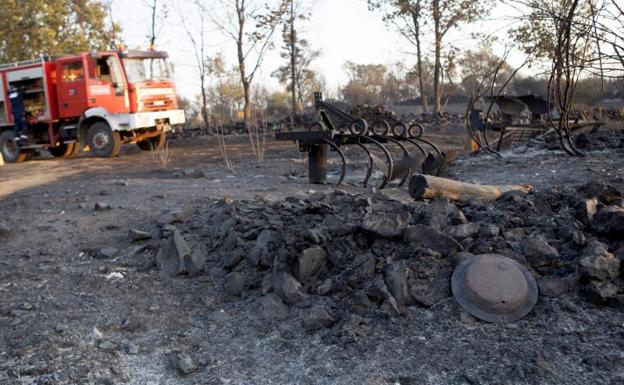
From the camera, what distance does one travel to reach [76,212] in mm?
5730

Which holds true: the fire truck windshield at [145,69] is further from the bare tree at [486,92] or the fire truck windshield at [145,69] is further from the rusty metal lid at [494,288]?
the rusty metal lid at [494,288]

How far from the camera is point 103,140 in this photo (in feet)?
45.1

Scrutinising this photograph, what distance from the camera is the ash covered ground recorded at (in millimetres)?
2814

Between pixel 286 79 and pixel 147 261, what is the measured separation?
2092cm

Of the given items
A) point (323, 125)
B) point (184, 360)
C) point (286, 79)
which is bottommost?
point (184, 360)

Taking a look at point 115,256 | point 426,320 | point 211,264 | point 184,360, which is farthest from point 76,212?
point 426,320

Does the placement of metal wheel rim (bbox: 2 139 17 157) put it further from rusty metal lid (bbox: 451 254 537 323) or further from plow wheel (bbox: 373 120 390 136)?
rusty metal lid (bbox: 451 254 537 323)

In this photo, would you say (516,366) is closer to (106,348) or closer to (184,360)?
(184,360)

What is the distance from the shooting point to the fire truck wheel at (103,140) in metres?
13.6

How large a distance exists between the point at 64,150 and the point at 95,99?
347cm

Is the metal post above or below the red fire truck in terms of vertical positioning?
below

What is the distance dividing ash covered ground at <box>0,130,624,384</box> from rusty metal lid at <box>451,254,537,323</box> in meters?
0.06

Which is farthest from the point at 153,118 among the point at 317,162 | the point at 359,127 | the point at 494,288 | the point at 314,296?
the point at 494,288

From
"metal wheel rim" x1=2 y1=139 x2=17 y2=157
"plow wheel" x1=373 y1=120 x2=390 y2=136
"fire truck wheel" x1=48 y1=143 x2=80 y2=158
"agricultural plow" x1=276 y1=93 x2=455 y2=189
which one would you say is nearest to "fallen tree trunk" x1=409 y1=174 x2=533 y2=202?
"agricultural plow" x1=276 y1=93 x2=455 y2=189
